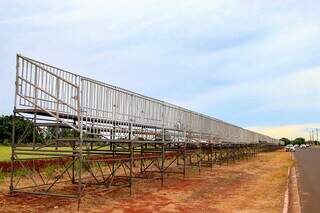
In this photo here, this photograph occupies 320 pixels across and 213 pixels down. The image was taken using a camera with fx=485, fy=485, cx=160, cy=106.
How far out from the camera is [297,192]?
59.4 feet

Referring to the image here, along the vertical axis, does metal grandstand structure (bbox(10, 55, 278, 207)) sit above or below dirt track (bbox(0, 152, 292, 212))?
above

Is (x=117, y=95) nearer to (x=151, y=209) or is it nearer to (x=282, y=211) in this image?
(x=151, y=209)

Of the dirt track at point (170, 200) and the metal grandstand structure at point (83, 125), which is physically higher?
the metal grandstand structure at point (83, 125)

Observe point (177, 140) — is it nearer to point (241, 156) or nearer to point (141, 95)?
point (141, 95)

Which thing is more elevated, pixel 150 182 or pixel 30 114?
pixel 30 114

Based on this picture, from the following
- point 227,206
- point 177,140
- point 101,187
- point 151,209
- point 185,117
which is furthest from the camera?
point 185,117

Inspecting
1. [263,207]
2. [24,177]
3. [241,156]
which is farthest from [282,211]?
[241,156]

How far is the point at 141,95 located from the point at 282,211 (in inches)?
241

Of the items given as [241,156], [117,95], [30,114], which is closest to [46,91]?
[30,114]

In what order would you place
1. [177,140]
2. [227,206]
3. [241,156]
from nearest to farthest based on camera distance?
[227,206] < [177,140] < [241,156]

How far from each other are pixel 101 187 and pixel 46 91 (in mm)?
4681

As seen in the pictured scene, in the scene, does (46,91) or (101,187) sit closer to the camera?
(46,91)

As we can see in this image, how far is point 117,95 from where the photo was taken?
47.6 ft

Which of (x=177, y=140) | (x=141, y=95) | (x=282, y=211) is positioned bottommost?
(x=282, y=211)
